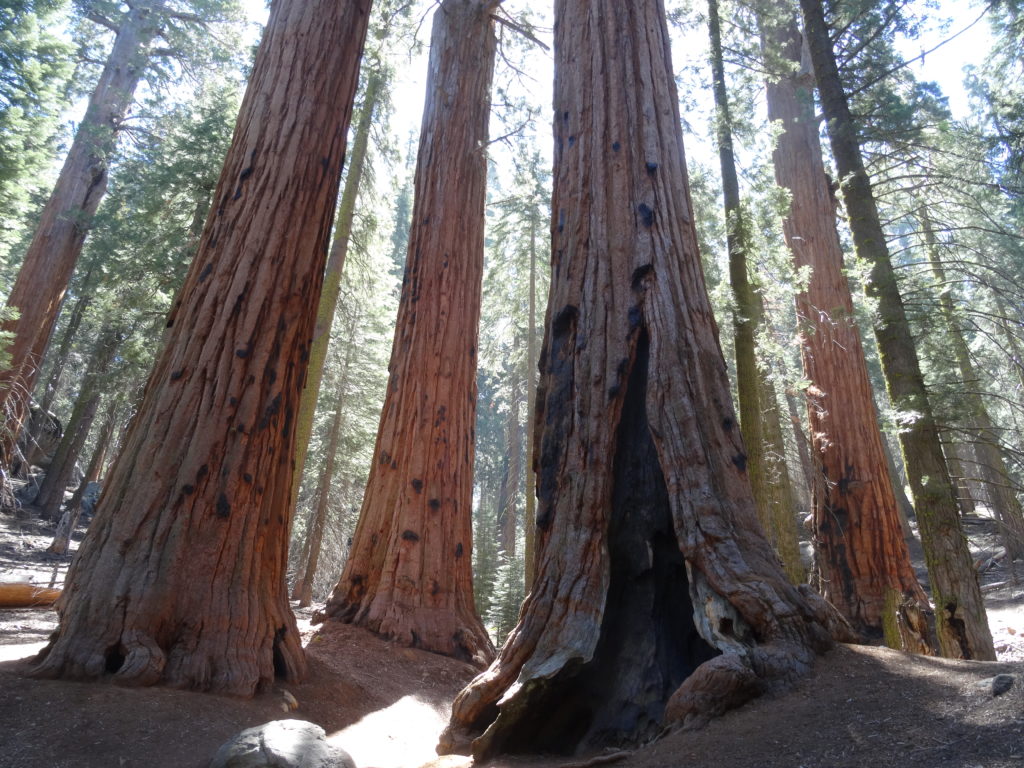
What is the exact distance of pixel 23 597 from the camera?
29.0ft

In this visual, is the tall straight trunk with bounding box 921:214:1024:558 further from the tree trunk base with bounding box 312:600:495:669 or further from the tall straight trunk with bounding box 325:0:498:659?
the tree trunk base with bounding box 312:600:495:669

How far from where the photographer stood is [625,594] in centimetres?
367

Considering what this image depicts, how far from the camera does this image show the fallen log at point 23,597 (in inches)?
341

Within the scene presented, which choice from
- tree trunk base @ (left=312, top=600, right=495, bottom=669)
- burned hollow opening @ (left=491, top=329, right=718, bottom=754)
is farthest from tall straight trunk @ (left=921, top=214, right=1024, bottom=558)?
tree trunk base @ (left=312, top=600, right=495, bottom=669)

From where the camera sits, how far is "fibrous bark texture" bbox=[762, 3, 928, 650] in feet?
27.8

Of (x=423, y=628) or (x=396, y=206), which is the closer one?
(x=423, y=628)

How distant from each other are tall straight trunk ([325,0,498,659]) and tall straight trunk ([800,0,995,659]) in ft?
14.6

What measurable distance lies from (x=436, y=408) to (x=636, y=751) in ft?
18.1

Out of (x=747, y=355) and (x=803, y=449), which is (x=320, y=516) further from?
(x=803, y=449)

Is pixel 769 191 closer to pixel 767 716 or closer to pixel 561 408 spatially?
pixel 561 408

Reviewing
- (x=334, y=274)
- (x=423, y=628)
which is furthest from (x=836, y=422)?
(x=334, y=274)

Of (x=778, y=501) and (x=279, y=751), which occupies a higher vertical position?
(x=778, y=501)

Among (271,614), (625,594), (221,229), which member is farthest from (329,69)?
(625,594)

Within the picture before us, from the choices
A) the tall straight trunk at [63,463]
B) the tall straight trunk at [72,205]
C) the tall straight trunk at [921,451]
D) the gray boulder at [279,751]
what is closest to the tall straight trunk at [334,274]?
the tall straight trunk at [72,205]
